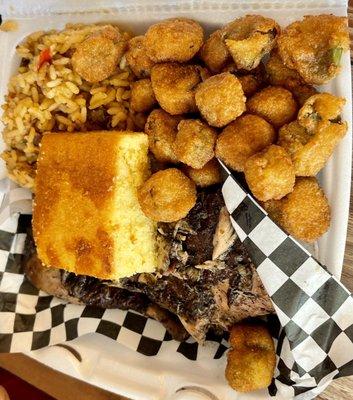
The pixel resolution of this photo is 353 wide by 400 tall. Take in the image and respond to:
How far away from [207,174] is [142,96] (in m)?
0.46

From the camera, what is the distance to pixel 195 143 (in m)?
2.04

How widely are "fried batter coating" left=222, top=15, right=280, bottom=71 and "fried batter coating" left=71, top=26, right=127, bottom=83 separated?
0.53m

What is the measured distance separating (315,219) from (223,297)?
21.9 inches

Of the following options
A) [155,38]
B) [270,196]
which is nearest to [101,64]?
[155,38]

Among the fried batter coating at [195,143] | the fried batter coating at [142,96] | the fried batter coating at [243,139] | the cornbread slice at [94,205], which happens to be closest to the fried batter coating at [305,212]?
the fried batter coating at [243,139]

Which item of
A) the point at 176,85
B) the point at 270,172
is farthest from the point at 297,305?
the point at 176,85

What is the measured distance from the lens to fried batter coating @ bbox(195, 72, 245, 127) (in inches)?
77.0

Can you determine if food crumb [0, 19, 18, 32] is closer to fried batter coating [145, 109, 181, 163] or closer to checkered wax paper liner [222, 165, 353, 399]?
fried batter coating [145, 109, 181, 163]

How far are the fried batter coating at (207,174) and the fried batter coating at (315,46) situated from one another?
479 millimetres

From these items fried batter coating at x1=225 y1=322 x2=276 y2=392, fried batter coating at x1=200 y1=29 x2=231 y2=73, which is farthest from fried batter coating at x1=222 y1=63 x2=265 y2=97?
fried batter coating at x1=225 y1=322 x2=276 y2=392

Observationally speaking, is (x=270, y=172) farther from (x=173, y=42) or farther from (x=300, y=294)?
(x=173, y=42)

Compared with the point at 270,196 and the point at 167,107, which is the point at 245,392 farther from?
the point at 167,107

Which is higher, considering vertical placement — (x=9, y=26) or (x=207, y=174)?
(x=9, y=26)

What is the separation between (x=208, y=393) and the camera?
7.91 feet
